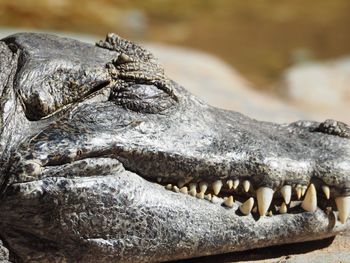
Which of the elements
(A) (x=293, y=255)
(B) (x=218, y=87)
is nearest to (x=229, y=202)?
(A) (x=293, y=255)

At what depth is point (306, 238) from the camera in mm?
4129

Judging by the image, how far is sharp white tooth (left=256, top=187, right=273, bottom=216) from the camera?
3.95 m

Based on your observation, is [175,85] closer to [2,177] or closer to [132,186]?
[132,186]

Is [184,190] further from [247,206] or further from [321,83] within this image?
[321,83]

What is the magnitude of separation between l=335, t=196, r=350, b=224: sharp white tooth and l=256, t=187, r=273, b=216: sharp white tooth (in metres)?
0.39

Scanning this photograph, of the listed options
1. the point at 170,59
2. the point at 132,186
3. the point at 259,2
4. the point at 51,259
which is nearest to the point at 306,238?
the point at 132,186

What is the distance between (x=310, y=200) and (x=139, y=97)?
3.37 feet

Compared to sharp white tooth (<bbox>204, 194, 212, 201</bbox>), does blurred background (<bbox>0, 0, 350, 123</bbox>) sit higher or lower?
higher

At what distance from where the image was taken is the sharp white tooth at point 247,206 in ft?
13.0

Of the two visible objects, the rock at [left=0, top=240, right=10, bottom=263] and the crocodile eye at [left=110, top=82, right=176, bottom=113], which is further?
the crocodile eye at [left=110, top=82, right=176, bottom=113]

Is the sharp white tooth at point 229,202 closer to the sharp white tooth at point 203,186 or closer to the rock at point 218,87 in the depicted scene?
the sharp white tooth at point 203,186

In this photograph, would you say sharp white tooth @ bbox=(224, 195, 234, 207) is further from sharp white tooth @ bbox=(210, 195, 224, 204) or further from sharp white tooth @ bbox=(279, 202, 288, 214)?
sharp white tooth @ bbox=(279, 202, 288, 214)

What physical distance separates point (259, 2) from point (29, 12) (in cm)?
531

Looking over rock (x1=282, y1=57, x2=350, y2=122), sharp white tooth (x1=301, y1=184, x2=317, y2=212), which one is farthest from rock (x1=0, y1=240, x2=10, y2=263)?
rock (x1=282, y1=57, x2=350, y2=122)
